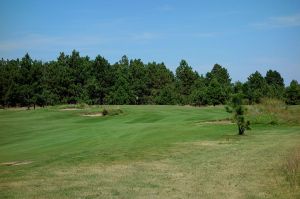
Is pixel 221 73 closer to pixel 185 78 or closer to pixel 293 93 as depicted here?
pixel 185 78

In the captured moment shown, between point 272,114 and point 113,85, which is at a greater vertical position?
point 113,85

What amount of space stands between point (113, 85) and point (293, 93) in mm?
48429

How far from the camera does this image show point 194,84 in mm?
128625

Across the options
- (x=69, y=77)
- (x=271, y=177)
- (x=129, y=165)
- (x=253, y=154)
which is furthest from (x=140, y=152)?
(x=69, y=77)

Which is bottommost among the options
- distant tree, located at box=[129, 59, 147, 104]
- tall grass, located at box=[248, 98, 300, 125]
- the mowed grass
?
the mowed grass

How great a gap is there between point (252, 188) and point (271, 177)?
1876mm

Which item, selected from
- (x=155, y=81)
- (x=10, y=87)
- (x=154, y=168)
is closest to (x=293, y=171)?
(x=154, y=168)

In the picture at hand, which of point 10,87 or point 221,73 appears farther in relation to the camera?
point 221,73

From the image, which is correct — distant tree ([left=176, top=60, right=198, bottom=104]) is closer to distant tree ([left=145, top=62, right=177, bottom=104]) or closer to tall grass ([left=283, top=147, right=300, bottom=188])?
distant tree ([left=145, top=62, right=177, bottom=104])

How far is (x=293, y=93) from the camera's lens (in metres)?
102

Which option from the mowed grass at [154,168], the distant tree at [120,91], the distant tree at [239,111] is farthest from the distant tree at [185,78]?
the mowed grass at [154,168]

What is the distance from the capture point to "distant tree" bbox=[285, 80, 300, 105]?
330 feet

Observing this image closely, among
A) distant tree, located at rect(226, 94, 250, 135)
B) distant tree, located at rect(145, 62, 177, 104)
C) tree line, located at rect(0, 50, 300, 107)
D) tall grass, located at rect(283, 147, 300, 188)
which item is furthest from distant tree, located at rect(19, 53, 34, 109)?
tall grass, located at rect(283, 147, 300, 188)

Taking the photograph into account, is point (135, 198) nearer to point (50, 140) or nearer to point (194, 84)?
point (50, 140)
